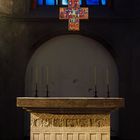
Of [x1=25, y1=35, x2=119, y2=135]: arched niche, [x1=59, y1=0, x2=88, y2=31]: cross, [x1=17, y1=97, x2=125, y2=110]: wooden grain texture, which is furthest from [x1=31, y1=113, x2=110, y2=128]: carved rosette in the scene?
[x1=25, y1=35, x2=119, y2=135]: arched niche

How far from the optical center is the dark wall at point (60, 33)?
1185cm

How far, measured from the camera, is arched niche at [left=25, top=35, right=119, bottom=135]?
1241 centimetres

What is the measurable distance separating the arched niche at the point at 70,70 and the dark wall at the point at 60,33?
37 cm

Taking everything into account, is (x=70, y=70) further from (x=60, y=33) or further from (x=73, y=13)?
(x=73, y=13)

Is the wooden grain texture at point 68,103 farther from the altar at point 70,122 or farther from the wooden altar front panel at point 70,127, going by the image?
the wooden altar front panel at point 70,127

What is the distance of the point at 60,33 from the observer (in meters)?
12.4

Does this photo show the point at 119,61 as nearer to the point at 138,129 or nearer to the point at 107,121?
the point at 138,129

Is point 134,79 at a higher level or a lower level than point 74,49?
lower

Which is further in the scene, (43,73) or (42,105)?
(43,73)

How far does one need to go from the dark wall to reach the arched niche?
1.22 feet

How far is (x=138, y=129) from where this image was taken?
1188cm

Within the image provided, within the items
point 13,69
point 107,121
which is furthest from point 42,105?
point 13,69

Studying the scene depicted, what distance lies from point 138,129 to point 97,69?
247 centimetres

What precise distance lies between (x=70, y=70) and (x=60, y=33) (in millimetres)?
1340
